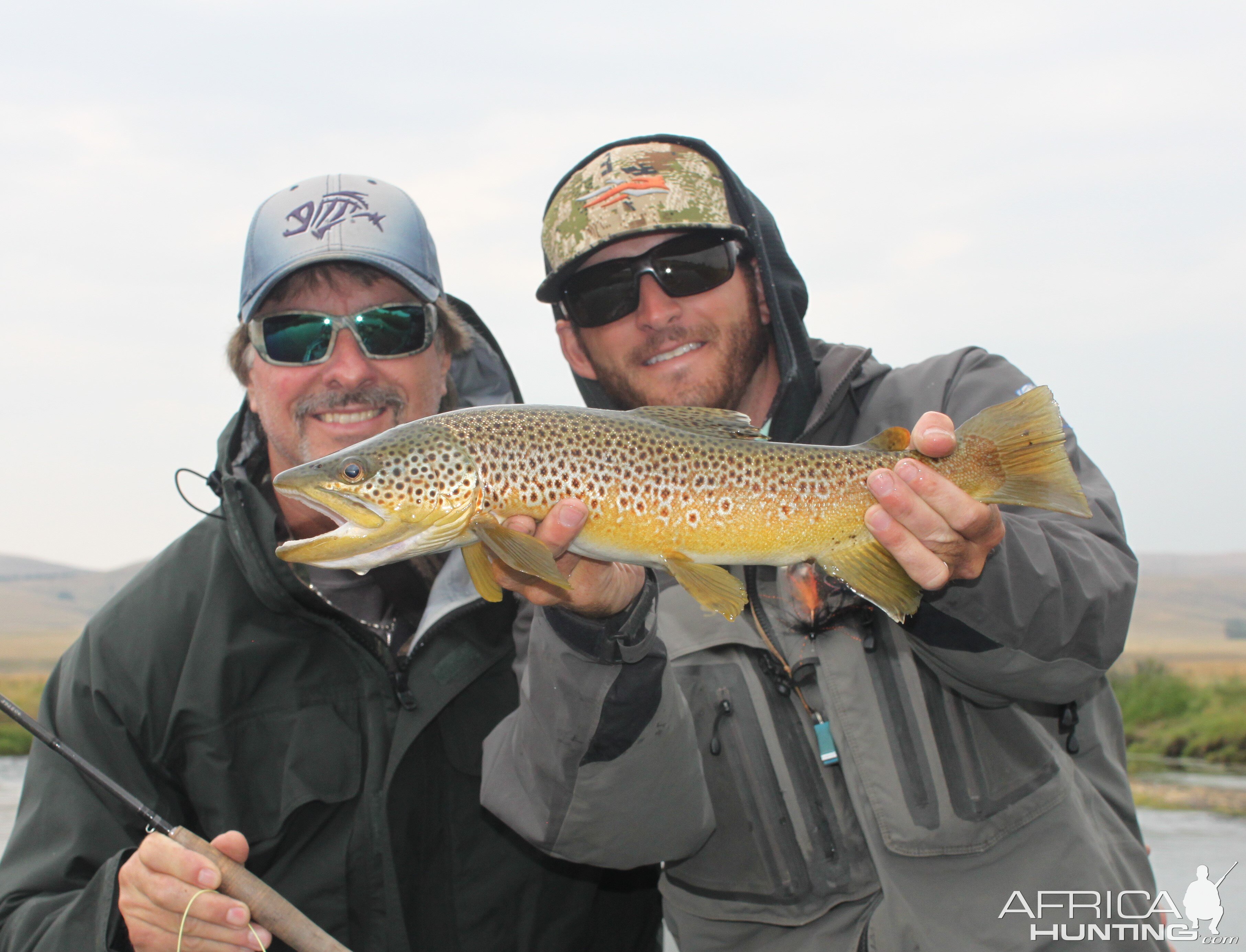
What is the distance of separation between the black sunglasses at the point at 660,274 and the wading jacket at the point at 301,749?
1.48 meters

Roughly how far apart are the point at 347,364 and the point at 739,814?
2862mm

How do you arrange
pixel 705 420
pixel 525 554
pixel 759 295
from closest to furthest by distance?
pixel 525 554 < pixel 705 420 < pixel 759 295

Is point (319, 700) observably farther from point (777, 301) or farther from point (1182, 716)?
point (1182, 716)

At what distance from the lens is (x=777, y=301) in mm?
4727

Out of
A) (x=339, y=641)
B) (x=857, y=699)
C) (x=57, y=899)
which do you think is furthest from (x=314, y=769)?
(x=857, y=699)

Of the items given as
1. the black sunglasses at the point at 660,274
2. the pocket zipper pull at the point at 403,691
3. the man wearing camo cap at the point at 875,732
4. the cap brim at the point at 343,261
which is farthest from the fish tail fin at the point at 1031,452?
the cap brim at the point at 343,261

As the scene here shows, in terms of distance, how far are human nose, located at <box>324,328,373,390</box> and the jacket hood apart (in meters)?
1.12

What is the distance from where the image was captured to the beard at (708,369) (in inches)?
184

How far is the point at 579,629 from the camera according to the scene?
3.28 m

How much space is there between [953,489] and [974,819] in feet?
4.62

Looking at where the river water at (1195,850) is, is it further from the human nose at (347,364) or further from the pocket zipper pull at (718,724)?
the human nose at (347,364)


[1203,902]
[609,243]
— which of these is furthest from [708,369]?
[1203,902]

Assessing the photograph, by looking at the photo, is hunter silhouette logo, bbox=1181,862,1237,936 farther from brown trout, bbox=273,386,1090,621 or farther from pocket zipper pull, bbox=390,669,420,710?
pocket zipper pull, bbox=390,669,420,710

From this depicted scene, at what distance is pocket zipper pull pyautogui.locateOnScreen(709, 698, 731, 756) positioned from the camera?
12.4 ft
